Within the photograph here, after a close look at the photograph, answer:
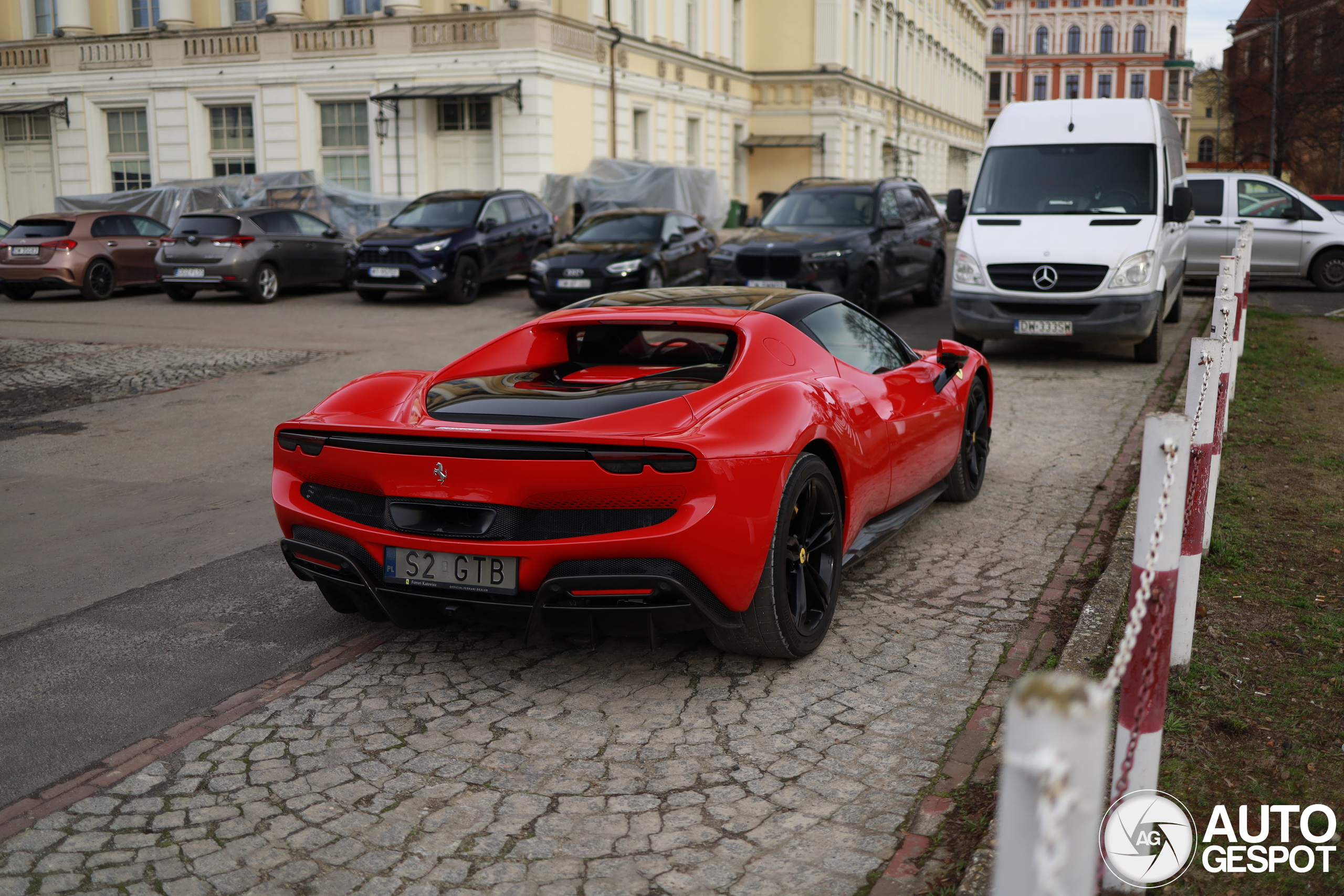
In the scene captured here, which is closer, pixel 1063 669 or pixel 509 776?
pixel 509 776

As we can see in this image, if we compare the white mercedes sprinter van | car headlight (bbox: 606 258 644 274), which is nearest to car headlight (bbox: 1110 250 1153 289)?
the white mercedes sprinter van

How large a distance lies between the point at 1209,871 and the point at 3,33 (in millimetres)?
43054

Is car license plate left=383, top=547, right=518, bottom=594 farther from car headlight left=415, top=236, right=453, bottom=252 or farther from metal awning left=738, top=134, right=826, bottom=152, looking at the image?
metal awning left=738, top=134, right=826, bottom=152

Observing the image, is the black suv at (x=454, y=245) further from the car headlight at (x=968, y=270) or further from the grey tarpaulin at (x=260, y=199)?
the car headlight at (x=968, y=270)

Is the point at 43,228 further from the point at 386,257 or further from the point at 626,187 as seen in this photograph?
the point at 626,187

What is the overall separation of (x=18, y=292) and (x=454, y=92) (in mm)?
12418

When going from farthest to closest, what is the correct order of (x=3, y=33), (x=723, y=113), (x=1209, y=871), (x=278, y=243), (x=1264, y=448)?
(x=723, y=113), (x=3, y=33), (x=278, y=243), (x=1264, y=448), (x=1209, y=871)

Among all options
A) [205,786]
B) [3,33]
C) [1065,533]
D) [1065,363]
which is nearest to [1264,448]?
[1065,533]

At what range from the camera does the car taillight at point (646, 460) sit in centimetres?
384

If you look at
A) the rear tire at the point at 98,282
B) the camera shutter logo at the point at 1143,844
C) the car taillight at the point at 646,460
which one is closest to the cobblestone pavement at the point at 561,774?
the camera shutter logo at the point at 1143,844

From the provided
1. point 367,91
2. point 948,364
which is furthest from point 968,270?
point 367,91

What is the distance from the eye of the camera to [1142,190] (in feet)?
38.6

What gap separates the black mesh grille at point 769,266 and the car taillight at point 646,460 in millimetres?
Result: 10717

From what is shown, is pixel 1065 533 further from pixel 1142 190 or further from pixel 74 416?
pixel 74 416
